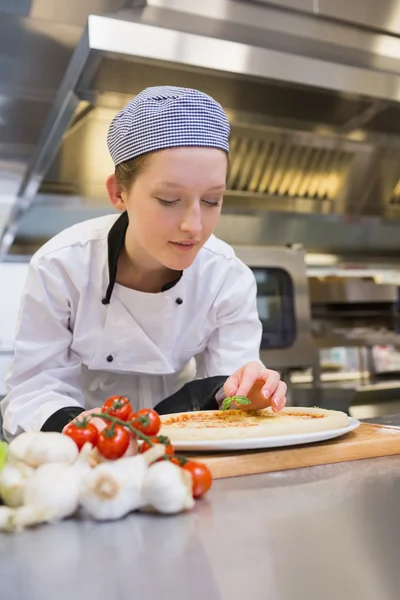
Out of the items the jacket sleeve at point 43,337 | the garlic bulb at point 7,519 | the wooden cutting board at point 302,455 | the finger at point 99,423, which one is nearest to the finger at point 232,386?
the wooden cutting board at point 302,455

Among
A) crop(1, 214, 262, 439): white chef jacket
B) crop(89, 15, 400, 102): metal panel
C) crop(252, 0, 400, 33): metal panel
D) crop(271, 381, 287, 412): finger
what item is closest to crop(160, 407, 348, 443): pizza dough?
crop(271, 381, 287, 412): finger

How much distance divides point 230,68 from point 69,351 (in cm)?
125

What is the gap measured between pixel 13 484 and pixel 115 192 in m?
0.68

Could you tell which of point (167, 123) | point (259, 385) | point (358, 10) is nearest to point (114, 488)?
point (259, 385)

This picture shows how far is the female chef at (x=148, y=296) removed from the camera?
1.00 m

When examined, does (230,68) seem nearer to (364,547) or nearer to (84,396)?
Answer: (84,396)

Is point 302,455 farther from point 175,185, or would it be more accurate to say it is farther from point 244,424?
point 175,185

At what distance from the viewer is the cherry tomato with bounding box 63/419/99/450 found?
73cm

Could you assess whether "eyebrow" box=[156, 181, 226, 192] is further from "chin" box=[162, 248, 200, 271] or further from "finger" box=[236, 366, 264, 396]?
"finger" box=[236, 366, 264, 396]

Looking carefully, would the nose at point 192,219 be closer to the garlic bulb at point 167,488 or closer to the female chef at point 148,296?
the female chef at point 148,296

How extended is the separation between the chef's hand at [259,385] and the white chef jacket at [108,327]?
12.2 inches

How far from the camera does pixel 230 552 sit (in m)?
0.53

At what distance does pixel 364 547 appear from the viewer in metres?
0.54

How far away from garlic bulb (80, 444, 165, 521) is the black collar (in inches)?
25.6
